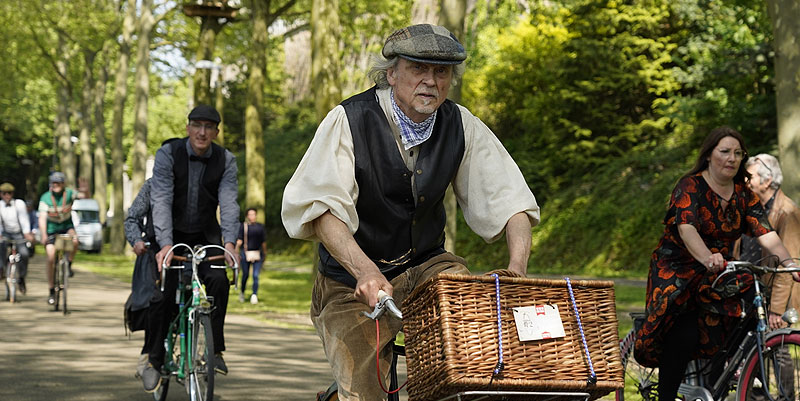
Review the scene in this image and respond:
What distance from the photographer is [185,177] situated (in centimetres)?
844

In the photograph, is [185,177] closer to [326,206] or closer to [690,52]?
[326,206]

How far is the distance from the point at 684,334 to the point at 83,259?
3418cm

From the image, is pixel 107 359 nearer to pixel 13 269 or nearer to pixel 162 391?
pixel 162 391

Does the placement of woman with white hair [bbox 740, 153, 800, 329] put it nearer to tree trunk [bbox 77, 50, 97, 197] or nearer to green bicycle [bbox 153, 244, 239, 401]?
green bicycle [bbox 153, 244, 239, 401]

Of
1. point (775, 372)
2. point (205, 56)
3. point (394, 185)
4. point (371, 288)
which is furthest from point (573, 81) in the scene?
point (371, 288)

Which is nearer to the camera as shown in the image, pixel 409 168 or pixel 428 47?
pixel 428 47

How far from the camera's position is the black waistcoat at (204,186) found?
27.7 ft

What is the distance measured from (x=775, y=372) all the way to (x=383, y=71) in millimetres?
3180

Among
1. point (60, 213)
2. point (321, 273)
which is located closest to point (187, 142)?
point (321, 273)

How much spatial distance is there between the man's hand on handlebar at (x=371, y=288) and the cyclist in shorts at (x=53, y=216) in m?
14.6

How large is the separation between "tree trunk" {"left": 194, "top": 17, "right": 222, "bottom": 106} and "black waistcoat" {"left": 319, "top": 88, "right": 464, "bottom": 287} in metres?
23.6

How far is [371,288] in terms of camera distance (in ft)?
12.0

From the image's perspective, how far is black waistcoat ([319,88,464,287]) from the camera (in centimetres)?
413

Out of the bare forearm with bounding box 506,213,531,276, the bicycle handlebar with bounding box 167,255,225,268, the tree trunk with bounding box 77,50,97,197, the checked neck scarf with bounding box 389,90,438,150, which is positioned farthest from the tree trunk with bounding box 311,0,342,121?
the tree trunk with bounding box 77,50,97,197
